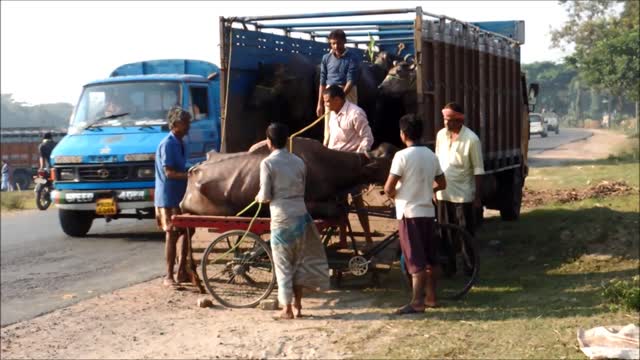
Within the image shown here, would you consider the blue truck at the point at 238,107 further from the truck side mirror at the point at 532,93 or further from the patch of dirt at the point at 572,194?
the patch of dirt at the point at 572,194

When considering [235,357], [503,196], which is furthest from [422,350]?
[503,196]

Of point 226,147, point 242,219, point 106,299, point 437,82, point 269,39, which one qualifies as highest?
point 269,39

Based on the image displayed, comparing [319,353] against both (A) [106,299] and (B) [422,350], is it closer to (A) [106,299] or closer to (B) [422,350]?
(B) [422,350]

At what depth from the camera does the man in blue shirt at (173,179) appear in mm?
8070

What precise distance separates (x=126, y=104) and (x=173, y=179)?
472 centimetres

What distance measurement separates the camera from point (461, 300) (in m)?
7.47

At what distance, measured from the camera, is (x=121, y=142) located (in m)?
12.0

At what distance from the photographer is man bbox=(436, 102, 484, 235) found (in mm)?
7945

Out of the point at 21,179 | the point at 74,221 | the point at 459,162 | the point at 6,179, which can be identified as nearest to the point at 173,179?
the point at 459,162

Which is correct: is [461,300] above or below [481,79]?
below

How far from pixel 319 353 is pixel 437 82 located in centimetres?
401

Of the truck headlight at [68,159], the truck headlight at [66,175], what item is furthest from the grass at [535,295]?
the truck headlight at [66,175]

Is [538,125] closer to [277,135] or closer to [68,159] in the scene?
[68,159]

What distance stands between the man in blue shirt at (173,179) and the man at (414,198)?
226 cm
